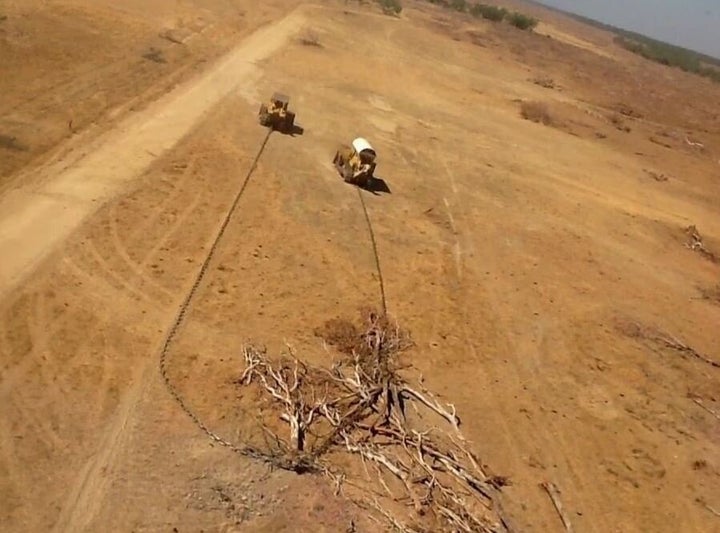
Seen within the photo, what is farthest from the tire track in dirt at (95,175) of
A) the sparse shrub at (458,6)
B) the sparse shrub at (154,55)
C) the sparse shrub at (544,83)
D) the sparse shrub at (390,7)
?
the sparse shrub at (458,6)

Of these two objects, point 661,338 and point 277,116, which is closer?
point 661,338

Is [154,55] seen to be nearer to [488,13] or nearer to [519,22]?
[488,13]

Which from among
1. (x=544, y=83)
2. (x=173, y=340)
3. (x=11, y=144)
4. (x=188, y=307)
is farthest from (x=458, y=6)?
(x=173, y=340)

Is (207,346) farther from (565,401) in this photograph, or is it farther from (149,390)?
(565,401)

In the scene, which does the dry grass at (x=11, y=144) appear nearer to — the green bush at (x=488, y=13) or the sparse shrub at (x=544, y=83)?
the sparse shrub at (x=544, y=83)

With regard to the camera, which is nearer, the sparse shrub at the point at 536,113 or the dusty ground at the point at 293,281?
the dusty ground at the point at 293,281
